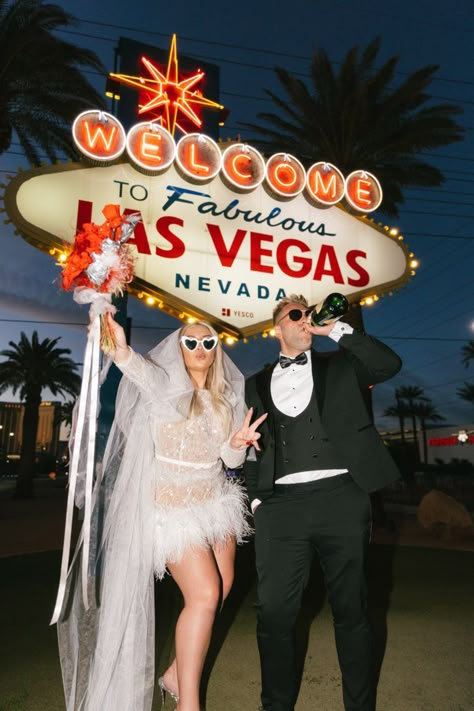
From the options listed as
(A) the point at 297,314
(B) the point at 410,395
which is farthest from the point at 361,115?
(B) the point at 410,395

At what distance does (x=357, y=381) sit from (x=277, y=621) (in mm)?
1381

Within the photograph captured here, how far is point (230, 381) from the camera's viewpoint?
131 inches

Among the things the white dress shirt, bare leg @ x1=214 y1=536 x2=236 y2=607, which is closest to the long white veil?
bare leg @ x1=214 y1=536 x2=236 y2=607

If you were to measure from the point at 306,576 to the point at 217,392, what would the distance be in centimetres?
116

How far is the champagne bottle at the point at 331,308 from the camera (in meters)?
2.75

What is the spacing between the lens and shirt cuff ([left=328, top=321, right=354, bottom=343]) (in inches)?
112

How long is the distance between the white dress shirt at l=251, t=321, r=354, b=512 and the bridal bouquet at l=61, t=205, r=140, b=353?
1018mm

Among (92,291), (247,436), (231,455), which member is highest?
(92,291)

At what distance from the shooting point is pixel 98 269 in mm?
2832

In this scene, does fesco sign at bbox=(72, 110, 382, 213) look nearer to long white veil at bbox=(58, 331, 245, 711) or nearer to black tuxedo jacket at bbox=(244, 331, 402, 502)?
long white veil at bbox=(58, 331, 245, 711)

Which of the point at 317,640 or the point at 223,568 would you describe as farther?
the point at 317,640

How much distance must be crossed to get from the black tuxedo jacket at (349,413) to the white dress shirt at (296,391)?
0.14ft

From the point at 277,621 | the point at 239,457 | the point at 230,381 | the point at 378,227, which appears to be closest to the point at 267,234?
the point at 378,227

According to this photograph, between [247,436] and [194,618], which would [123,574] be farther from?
[247,436]
